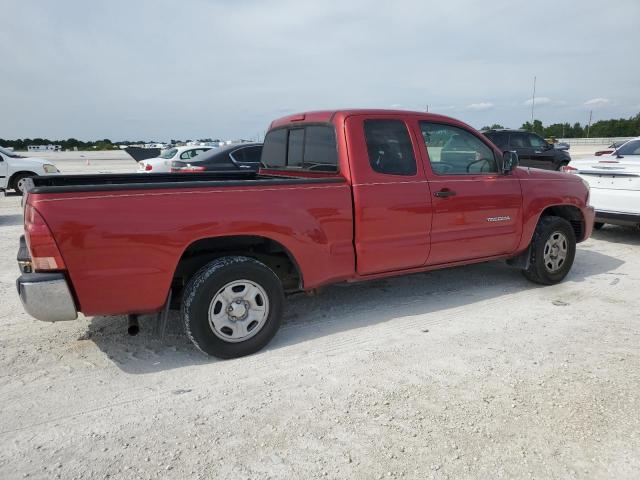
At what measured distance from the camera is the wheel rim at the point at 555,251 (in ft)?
17.5

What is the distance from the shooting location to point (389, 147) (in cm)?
424

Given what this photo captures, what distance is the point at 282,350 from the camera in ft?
12.5

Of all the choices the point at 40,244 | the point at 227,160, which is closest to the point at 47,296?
the point at 40,244

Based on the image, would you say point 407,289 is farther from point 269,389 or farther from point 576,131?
point 576,131

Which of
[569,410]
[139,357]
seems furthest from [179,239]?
[569,410]

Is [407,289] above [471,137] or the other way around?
the other way around

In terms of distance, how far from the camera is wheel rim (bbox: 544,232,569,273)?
5324 mm

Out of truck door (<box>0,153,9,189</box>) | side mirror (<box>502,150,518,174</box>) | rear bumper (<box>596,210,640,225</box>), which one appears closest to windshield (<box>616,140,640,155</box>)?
rear bumper (<box>596,210,640,225</box>)

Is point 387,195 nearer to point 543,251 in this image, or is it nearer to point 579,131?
point 543,251

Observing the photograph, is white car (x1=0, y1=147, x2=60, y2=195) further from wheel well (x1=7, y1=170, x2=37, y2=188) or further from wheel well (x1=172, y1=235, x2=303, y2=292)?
wheel well (x1=172, y1=235, x2=303, y2=292)

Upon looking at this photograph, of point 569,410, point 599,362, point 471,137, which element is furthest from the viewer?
point 471,137

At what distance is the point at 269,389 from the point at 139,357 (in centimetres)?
114

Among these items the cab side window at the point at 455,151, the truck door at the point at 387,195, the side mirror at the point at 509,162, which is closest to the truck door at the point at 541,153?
the side mirror at the point at 509,162

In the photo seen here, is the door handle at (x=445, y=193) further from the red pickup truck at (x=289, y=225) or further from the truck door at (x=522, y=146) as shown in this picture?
the truck door at (x=522, y=146)
